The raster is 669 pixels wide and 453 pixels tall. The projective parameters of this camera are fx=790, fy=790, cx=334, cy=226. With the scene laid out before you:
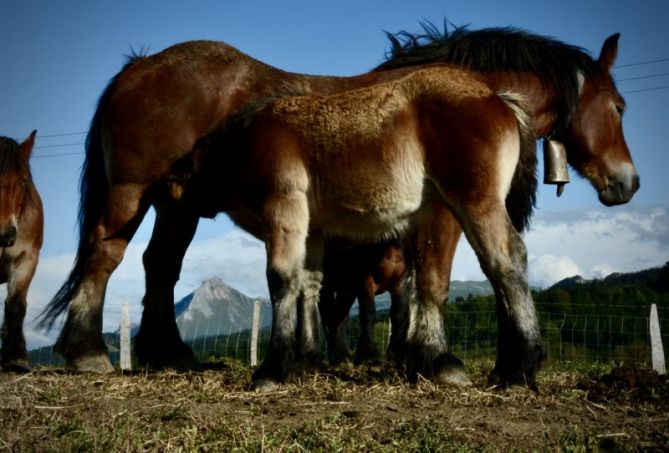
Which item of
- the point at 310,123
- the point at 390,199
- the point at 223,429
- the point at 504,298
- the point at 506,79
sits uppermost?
the point at 506,79

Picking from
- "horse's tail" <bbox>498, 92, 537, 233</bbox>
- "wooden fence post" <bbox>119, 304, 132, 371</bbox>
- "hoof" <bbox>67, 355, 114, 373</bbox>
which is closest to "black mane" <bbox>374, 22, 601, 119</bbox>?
"horse's tail" <bbox>498, 92, 537, 233</bbox>

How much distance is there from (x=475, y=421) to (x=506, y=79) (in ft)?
12.3

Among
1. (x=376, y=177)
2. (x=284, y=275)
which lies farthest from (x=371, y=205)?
(x=284, y=275)

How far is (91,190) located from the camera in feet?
26.2

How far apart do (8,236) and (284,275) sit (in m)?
4.10

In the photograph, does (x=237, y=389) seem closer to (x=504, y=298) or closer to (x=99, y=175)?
(x=504, y=298)

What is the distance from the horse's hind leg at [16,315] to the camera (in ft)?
27.5

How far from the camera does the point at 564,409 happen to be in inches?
193

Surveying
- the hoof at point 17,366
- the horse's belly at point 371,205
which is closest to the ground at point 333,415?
the horse's belly at point 371,205

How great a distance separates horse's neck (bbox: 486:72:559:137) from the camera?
718cm

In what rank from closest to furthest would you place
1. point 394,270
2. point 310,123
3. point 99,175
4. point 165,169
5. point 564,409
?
1. point 564,409
2. point 310,123
3. point 165,169
4. point 99,175
5. point 394,270

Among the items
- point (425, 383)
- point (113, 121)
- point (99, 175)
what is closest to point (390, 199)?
point (425, 383)

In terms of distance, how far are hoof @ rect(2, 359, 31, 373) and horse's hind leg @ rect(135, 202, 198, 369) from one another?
1.30 meters

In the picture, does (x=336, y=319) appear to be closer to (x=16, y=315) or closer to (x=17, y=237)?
(x=16, y=315)
